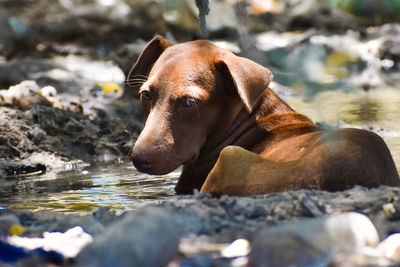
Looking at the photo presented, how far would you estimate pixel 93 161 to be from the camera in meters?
6.37

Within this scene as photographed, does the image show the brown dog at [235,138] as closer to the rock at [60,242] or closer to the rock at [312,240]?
the rock at [312,240]

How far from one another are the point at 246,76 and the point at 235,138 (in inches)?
19.0

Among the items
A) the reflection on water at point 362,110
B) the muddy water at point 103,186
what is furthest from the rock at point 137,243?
the reflection on water at point 362,110

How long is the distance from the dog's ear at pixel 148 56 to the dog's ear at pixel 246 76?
0.79 meters

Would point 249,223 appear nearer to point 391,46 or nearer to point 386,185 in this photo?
point 386,185

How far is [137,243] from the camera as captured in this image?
7.20 ft

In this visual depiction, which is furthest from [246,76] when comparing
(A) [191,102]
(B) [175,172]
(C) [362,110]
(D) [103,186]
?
(C) [362,110]

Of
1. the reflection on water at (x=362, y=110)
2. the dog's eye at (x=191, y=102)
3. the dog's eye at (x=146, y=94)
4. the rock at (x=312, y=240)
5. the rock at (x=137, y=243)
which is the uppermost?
the dog's eye at (x=146, y=94)

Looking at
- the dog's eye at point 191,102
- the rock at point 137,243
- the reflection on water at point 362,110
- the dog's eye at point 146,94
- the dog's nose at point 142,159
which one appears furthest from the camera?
the reflection on water at point 362,110

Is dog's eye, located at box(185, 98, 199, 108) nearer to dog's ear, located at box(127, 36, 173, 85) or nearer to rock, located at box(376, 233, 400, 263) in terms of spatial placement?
dog's ear, located at box(127, 36, 173, 85)

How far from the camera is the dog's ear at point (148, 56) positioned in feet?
16.1

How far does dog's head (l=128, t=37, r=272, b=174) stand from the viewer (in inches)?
160

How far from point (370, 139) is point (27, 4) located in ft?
38.1

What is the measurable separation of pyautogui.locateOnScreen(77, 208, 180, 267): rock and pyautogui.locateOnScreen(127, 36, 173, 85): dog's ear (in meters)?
2.61
